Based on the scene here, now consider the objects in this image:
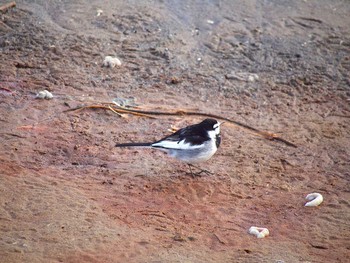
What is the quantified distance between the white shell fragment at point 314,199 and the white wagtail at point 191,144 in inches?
48.3

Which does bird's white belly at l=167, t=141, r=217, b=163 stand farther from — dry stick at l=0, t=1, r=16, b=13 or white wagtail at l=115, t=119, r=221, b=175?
dry stick at l=0, t=1, r=16, b=13

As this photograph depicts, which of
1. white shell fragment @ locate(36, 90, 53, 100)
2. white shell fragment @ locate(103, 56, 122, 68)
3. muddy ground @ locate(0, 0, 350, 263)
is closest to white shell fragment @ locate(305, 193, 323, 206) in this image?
muddy ground @ locate(0, 0, 350, 263)

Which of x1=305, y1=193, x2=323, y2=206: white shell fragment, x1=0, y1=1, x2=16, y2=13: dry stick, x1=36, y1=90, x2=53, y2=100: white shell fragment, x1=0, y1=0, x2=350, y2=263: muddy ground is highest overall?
x1=305, y1=193, x2=323, y2=206: white shell fragment

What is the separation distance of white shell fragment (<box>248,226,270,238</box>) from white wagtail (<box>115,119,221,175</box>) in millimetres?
1415

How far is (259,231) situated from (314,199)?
3.21ft

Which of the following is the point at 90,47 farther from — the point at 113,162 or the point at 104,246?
the point at 104,246

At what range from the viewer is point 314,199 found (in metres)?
7.68

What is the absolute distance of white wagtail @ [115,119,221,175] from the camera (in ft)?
26.8

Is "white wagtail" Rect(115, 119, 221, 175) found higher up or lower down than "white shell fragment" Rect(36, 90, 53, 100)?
higher up

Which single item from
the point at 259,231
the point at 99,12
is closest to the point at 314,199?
the point at 259,231

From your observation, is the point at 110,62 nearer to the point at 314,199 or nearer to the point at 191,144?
the point at 191,144

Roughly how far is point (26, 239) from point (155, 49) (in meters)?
5.16

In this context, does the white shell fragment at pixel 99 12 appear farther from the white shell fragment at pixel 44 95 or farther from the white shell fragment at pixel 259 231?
the white shell fragment at pixel 259 231

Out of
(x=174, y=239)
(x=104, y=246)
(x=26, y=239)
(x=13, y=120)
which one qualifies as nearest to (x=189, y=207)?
(x=174, y=239)
